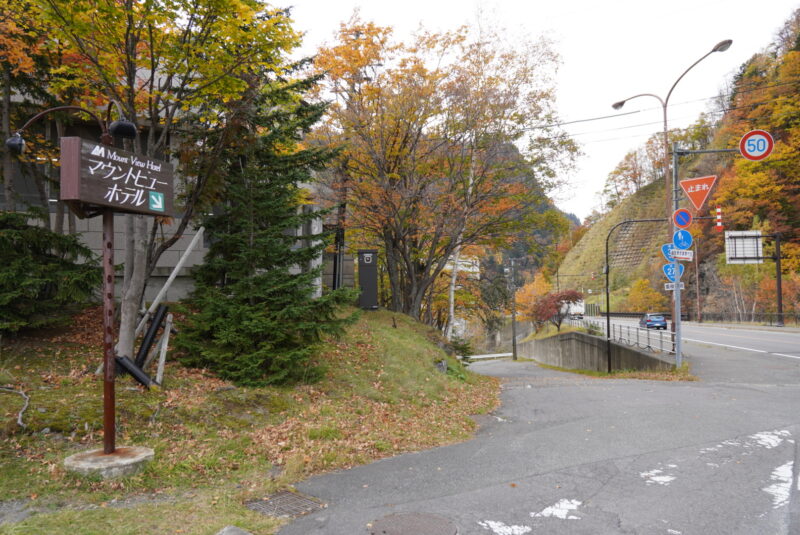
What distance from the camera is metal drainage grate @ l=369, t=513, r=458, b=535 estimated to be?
4475mm

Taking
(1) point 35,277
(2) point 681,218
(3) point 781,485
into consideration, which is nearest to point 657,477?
(3) point 781,485

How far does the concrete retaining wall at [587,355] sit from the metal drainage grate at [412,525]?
55.5 ft

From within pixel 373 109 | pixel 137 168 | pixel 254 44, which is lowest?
pixel 137 168

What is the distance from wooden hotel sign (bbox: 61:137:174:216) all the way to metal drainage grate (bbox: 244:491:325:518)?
3.61 metres

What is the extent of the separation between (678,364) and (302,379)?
13847mm

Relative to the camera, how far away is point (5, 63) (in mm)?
9578

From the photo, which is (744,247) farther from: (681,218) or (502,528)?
(502,528)

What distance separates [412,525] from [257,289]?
17.5ft

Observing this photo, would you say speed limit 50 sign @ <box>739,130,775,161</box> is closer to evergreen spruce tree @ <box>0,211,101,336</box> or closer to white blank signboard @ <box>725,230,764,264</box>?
evergreen spruce tree @ <box>0,211,101,336</box>

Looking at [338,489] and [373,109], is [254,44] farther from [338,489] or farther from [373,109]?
[373,109]

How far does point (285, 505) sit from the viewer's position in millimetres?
5137

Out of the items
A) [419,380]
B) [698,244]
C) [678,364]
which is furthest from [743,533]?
[698,244]

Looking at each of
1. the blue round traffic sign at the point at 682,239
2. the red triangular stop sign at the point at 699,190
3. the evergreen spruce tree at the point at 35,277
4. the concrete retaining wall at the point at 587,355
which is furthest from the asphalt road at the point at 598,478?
the concrete retaining wall at the point at 587,355

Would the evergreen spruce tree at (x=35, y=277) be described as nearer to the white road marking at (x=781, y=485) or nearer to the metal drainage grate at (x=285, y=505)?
the metal drainage grate at (x=285, y=505)
